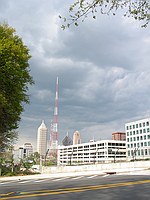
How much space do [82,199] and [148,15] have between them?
689cm

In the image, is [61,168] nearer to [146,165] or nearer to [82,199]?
[146,165]

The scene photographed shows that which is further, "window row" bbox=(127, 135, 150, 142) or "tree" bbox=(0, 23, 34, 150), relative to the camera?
"window row" bbox=(127, 135, 150, 142)

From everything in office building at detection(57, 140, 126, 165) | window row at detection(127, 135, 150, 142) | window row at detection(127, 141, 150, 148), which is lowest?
office building at detection(57, 140, 126, 165)

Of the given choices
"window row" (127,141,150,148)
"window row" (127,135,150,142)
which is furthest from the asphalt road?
"window row" (127,141,150,148)

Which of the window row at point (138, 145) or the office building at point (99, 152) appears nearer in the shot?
the window row at point (138, 145)

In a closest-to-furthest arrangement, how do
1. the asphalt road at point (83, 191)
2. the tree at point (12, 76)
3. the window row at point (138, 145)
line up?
the asphalt road at point (83, 191), the tree at point (12, 76), the window row at point (138, 145)

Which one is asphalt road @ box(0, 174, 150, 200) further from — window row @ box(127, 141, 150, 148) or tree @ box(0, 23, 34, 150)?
window row @ box(127, 141, 150, 148)

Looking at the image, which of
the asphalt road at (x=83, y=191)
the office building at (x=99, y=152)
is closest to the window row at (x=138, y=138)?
the office building at (x=99, y=152)

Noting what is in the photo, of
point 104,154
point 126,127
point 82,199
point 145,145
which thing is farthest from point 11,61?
point 104,154

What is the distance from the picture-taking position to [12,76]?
570 inches

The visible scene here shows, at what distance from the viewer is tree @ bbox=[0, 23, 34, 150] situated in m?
14.0

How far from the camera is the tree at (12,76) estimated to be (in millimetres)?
13977

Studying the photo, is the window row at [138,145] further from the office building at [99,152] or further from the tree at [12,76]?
the tree at [12,76]

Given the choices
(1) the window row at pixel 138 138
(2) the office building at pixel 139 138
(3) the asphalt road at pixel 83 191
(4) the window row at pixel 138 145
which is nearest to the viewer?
(3) the asphalt road at pixel 83 191
